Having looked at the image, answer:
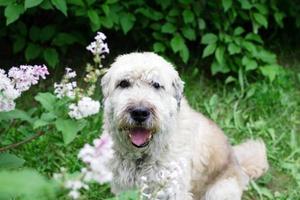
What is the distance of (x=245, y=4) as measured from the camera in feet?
18.4

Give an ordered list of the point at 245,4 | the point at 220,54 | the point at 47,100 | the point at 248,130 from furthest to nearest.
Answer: the point at 220,54 → the point at 245,4 → the point at 248,130 → the point at 47,100

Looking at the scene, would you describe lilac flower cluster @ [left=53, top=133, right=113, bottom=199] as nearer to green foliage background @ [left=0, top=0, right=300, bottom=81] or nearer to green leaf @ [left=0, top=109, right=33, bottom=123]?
green leaf @ [left=0, top=109, right=33, bottom=123]

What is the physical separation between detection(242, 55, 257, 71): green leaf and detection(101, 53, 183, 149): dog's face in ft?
6.73

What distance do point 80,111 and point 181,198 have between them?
5.67ft

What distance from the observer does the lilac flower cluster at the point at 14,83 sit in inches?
105

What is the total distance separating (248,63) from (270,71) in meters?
0.23

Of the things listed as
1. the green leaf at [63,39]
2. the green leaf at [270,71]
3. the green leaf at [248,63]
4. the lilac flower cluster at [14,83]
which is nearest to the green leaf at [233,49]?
the green leaf at [248,63]

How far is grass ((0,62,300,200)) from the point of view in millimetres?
4840

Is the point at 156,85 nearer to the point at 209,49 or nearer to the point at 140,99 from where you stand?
the point at 140,99

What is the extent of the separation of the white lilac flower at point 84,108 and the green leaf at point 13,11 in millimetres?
2239

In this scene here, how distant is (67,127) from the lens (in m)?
2.44

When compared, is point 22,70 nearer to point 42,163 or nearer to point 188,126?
point 188,126

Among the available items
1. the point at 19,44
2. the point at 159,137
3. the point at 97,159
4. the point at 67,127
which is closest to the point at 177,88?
the point at 159,137

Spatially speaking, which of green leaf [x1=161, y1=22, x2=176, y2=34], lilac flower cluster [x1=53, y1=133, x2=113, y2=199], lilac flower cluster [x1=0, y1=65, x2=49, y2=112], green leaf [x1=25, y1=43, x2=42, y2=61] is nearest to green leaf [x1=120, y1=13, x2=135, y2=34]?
green leaf [x1=161, y1=22, x2=176, y2=34]
